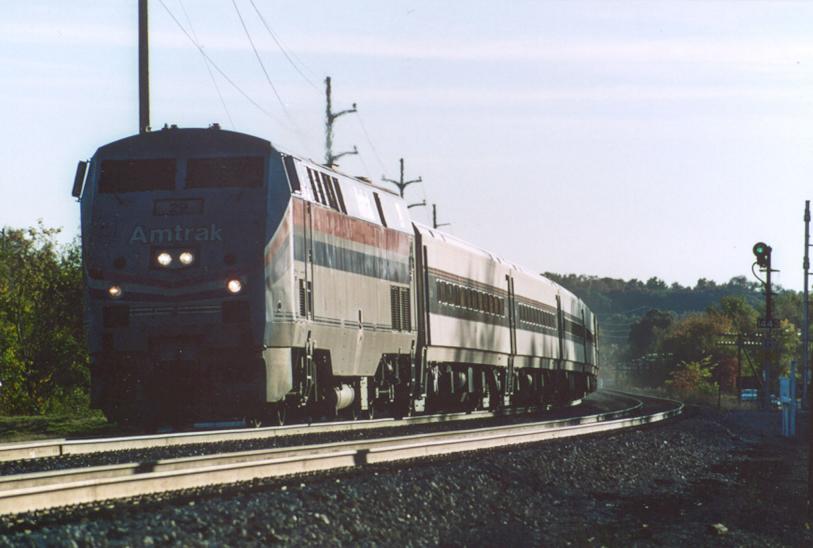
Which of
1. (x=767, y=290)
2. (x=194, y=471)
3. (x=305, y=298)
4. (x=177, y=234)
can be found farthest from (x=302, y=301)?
(x=767, y=290)

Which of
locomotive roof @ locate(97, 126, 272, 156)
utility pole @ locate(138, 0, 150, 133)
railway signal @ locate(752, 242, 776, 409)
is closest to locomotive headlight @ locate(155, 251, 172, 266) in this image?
locomotive roof @ locate(97, 126, 272, 156)

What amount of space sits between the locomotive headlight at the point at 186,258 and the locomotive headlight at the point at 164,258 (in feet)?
0.47

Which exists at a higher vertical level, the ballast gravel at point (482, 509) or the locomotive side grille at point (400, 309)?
the locomotive side grille at point (400, 309)

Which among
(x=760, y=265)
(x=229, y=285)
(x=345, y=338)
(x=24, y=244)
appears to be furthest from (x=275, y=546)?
(x=24, y=244)

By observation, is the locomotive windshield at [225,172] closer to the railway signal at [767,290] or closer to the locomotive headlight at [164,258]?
the locomotive headlight at [164,258]

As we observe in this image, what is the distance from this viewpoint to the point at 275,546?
28.7ft

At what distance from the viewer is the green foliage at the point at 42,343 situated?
47250 millimetres

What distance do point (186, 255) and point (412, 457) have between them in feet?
13.6

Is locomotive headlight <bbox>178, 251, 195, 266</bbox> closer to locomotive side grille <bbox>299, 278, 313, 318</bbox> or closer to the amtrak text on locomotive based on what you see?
the amtrak text on locomotive

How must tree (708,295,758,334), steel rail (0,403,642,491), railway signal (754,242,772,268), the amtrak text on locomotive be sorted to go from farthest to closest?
tree (708,295,758,334) < railway signal (754,242,772,268) < the amtrak text on locomotive < steel rail (0,403,642,491)

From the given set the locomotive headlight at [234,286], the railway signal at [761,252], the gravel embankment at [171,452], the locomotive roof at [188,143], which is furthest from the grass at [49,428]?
the railway signal at [761,252]

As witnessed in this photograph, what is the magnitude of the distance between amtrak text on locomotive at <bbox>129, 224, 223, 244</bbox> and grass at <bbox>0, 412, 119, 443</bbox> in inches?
158

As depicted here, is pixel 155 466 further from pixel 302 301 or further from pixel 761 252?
pixel 761 252

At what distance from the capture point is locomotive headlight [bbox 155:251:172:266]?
1689 cm
